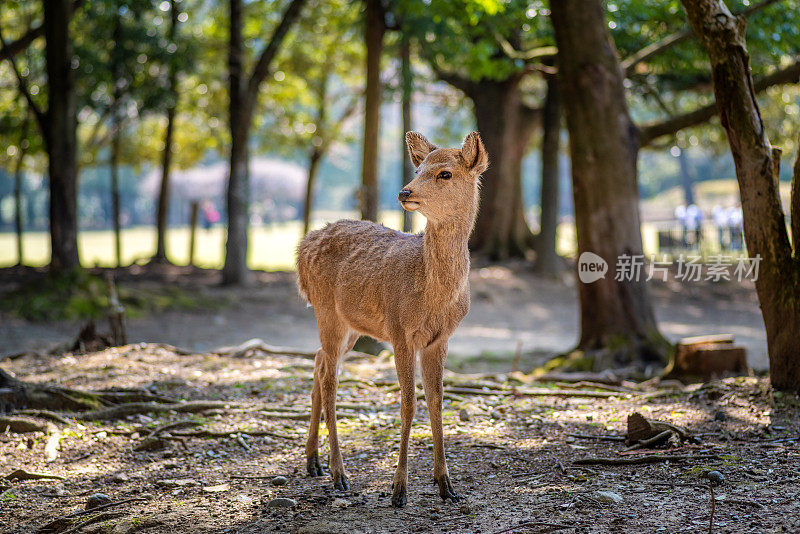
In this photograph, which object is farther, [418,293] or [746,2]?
[746,2]

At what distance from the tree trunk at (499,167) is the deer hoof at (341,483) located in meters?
16.2

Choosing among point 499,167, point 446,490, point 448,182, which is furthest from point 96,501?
point 499,167

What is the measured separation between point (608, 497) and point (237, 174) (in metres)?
14.2

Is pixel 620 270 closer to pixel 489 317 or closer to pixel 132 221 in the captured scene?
pixel 489 317

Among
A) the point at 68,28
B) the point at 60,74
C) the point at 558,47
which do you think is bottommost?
the point at 558,47

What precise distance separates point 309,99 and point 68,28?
1198 centimetres

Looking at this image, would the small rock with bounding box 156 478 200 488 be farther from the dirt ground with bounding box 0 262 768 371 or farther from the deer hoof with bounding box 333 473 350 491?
the dirt ground with bounding box 0 262 768 371

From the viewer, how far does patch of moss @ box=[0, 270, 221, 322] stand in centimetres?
1307

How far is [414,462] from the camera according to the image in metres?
5.47

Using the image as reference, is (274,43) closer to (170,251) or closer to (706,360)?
(706,360)

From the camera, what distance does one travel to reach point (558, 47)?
30.9 feet

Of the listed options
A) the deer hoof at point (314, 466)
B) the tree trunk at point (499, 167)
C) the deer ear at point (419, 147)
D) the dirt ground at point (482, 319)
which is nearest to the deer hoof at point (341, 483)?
the deer hoof at point (314, 466)

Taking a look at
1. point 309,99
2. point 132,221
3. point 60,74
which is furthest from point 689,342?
point 132,221

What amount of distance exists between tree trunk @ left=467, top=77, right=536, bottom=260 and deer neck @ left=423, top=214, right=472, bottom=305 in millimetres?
16245
